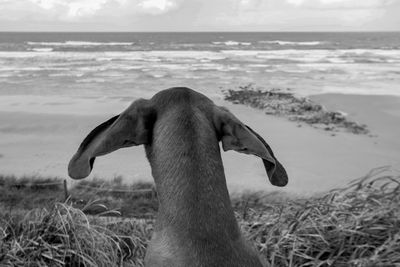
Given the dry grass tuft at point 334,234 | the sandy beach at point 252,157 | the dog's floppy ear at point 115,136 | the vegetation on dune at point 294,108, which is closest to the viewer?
the dog's floppy ear at point 115,136

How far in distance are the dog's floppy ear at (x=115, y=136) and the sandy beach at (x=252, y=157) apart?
7.34m

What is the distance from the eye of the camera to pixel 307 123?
1548cm

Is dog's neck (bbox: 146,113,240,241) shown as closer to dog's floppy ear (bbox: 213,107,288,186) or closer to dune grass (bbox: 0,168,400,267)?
dog's floppy ear (bbox: 213,107,288,186)

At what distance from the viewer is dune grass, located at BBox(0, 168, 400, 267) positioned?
4492 millimetres

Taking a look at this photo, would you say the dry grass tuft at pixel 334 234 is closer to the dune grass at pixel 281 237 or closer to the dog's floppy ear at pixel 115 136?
the dune grass at pixel 281 237

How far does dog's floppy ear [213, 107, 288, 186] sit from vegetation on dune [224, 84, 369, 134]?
41.5 feet

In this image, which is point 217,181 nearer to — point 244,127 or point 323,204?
point 244,127

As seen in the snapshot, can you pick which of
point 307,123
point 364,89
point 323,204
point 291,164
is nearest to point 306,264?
point 323,204

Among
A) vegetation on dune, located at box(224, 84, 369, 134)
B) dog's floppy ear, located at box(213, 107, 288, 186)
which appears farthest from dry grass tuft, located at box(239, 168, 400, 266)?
vegetation on dune, located at box(224, 84, 369, 134)

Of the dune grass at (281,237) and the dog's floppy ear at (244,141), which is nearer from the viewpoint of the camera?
the dog's floppy ear at (244,141)

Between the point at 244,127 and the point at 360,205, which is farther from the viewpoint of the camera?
the point at 360,205

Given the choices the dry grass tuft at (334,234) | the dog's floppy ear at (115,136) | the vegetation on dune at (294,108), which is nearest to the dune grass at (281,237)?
the dry grass tuft at (334,234)

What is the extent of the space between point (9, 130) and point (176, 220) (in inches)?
503

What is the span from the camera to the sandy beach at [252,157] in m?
10.4
